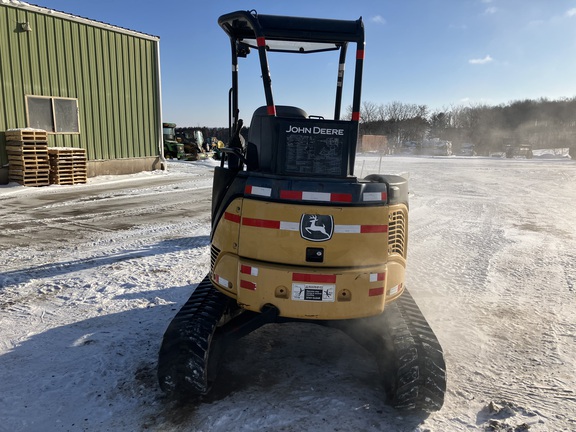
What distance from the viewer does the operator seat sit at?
3227 millimetres

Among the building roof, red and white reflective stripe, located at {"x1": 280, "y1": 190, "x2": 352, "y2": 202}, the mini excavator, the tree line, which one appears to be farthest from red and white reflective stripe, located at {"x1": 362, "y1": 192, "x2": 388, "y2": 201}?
the tree line

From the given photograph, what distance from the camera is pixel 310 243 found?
10.0 feet

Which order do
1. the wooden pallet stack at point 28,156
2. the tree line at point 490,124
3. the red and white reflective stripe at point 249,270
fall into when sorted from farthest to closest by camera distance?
1. the tree line at point 490,124
2. the wooden pallet stack at point 28,156
3. the red and white reflective stripe at point 249,270

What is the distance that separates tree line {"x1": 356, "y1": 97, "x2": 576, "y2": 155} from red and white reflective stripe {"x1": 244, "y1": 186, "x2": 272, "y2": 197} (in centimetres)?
5072

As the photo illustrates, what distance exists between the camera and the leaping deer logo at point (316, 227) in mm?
3035

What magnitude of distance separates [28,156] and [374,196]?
45.4ft

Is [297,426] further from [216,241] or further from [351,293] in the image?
[216,241]

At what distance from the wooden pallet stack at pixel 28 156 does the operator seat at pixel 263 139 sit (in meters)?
12.7

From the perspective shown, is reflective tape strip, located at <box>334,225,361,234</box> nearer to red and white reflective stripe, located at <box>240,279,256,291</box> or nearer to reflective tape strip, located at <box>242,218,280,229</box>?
reflective tape strip, located at <box>242,218,280,229</box>

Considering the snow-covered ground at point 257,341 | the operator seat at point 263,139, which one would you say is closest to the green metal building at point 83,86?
the snow-covered ground at point 257,341

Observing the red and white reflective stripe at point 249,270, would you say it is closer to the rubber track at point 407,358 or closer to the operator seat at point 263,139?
the operator seat at point 263,139

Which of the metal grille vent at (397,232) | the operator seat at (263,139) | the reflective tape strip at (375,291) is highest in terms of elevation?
the operator seat at (263,139)

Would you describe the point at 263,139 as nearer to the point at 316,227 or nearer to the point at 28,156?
the point at 316,227

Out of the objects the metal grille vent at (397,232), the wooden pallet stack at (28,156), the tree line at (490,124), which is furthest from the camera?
the tree line at (490,124)
